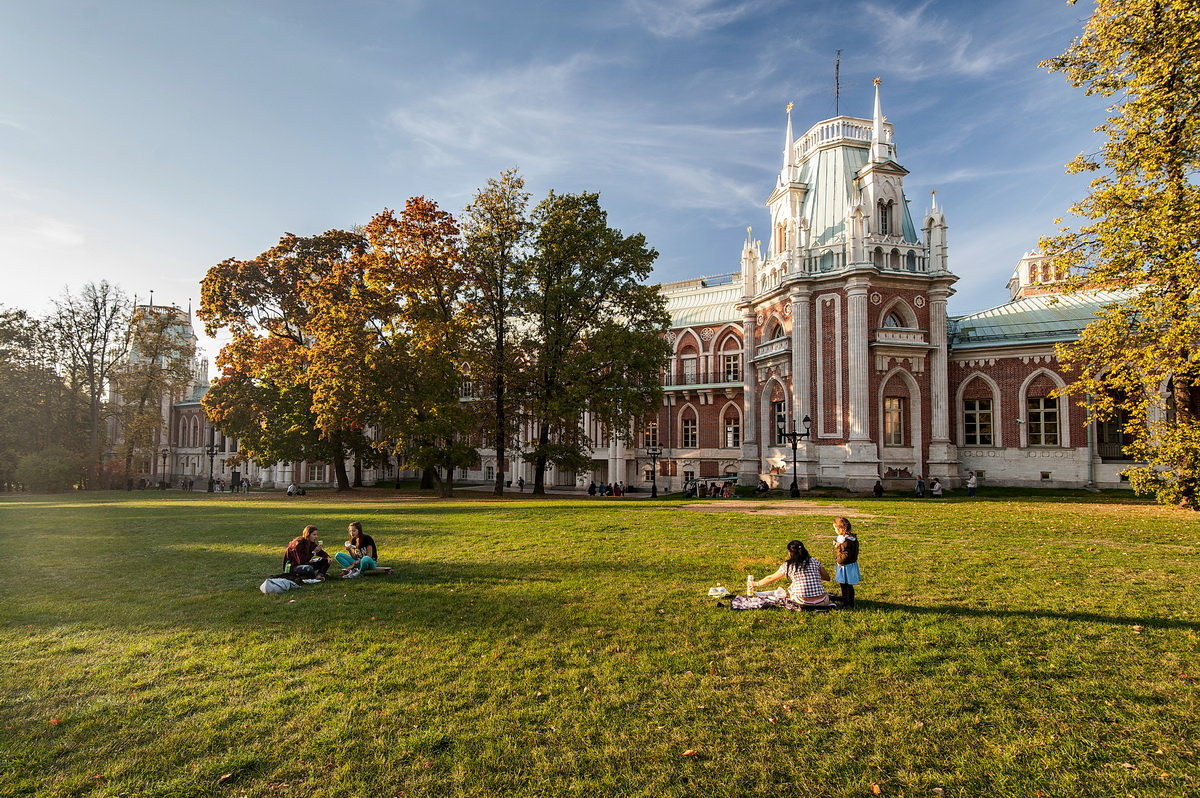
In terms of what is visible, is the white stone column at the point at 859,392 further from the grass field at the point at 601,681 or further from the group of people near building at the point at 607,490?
the grass field at the point at 601,681

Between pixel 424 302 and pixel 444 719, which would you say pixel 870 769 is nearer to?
pixel 444 719

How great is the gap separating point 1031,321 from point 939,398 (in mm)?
7507

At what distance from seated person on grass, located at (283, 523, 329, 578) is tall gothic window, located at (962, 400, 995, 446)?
109ft

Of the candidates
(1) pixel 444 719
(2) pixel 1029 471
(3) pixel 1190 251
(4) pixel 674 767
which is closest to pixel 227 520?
(1) pixel 444 719

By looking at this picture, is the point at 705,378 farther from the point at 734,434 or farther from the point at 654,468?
the point at 654,468

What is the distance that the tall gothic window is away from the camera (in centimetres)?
3378

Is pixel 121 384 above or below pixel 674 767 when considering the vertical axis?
above

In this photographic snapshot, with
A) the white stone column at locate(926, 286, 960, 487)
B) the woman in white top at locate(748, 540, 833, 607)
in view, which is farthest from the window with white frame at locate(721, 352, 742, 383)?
the woman in white top at locate(748, 540, 833, 607)

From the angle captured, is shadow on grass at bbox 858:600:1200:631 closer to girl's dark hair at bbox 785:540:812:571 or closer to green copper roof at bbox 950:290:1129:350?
girl's dark hair at bbox 785:540:812:571

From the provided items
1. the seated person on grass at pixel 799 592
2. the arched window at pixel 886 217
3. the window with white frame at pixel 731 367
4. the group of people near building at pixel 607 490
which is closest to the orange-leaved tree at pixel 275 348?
the group of people near building at pixel 607 490

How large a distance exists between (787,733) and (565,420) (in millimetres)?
23807

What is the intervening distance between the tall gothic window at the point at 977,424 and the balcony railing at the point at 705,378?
13.5m

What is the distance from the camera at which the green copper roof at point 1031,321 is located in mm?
33000

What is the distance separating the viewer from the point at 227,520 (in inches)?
781
